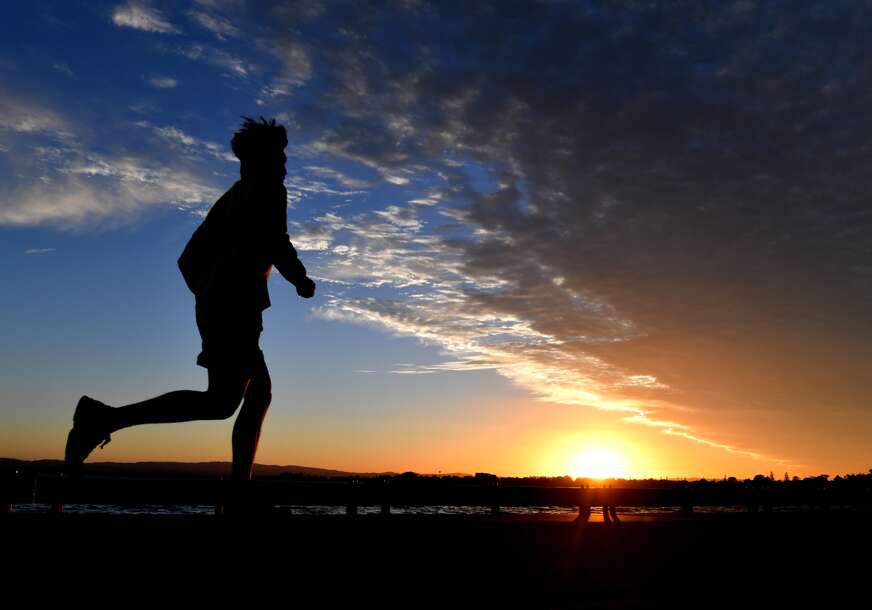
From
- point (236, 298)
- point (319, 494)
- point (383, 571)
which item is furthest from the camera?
point (319, 494)

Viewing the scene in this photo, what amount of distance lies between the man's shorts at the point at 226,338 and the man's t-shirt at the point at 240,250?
0.04m

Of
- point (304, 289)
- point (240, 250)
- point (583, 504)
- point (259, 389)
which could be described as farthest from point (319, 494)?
point (240, 250)

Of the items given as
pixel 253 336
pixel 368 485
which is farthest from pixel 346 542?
pixel 368 485

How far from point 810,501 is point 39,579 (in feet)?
51.0

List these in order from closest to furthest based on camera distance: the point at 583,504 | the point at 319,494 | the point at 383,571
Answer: the point at 383,571 < the point at 319,494 < the point at 583,504

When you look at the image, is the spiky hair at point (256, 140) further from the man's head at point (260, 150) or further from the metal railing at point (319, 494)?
the metal railing at point (319, 494)

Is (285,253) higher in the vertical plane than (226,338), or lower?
higher

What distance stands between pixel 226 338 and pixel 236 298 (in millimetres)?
246

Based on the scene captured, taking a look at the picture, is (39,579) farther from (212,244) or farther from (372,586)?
(212,244)

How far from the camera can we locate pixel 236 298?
170 inches

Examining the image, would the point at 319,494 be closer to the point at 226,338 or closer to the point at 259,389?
the point at 259,389

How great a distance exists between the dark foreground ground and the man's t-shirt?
1.30m

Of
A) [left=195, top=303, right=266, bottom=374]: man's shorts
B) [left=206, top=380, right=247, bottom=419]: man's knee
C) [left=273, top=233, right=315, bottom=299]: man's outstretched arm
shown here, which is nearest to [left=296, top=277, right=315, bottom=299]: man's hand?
[left=273, top=233, right=315, bottom=299]: man's outstretched arm

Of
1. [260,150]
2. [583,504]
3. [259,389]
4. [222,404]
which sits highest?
[260,150]
